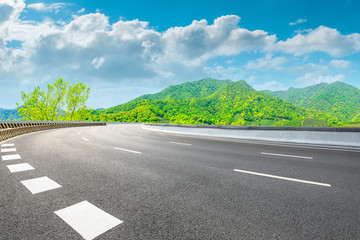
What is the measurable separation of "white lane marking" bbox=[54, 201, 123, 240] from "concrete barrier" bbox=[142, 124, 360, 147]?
40.8 ft

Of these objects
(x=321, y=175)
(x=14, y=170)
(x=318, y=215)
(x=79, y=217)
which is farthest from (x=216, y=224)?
(x=14, y=170)

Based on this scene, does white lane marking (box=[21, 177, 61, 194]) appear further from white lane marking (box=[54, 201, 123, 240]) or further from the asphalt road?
white lane marking (box=[54, 201, 123, 240])

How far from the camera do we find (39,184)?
14.0 ft

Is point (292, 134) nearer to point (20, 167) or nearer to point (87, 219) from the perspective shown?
point (87, 219)

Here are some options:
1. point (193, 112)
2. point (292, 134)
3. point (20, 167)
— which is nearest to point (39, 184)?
point (20, 167)

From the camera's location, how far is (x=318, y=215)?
2975 millimetres

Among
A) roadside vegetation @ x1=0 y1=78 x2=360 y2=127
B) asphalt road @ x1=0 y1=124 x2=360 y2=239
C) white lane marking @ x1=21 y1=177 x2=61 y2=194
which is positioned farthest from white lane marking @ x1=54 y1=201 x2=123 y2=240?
roadside vegetation @ x1=0 y1=78 x2=360 y2=127

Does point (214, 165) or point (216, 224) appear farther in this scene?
point (214, 165)

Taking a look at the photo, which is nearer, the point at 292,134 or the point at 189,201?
the point at 189,201

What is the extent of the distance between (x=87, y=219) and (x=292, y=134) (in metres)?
12.9

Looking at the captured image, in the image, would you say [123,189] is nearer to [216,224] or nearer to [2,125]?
[216,224]

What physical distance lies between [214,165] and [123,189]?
313cm

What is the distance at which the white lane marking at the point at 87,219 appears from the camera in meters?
2.53

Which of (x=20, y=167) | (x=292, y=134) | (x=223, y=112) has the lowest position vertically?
(x=20, y=167)
